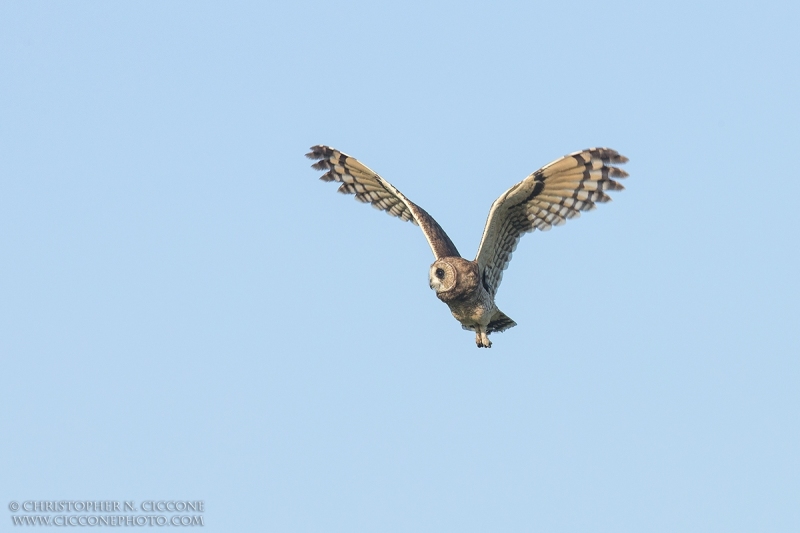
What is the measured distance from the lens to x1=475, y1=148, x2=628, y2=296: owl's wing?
1009 centimetres

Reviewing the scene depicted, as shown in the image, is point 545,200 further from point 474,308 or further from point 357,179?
point 357,179

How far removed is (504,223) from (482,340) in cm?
156

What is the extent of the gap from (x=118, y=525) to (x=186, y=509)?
2.95ft

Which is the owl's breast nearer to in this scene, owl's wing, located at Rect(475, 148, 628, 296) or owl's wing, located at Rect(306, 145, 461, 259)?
owl's wing, located at Rect(475, 148, 628, 296)

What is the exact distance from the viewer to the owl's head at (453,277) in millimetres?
10062

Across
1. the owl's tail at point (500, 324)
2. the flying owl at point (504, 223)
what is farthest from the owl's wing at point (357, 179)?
the owl's tail at point (500, 324)

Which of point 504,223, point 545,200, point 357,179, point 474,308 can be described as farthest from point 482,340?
point 357,179

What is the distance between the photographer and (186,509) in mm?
10375

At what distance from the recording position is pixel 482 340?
11.2m

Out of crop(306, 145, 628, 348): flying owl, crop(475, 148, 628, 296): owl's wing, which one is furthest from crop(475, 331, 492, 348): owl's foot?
crop(475, 148, 628, 296): owl's wing

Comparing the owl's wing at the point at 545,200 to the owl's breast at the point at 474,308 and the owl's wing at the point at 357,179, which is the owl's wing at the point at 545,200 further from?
the owl's wing at the point at 357,179

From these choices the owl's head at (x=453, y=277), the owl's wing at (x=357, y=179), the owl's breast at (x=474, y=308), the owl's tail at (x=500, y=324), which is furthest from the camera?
the owl's wing at (x=357, y=179)

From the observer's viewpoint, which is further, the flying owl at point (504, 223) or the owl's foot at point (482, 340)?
the owl's foot at point (482, 340)

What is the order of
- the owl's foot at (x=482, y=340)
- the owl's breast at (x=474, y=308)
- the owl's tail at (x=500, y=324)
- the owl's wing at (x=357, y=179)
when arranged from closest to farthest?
the owl's breast at (x=474, y=308) → the owl's foot at (x=482, y=340) → the owl's tail at (x=500, y=324) → the owl's wing at (x=357, y=179)
